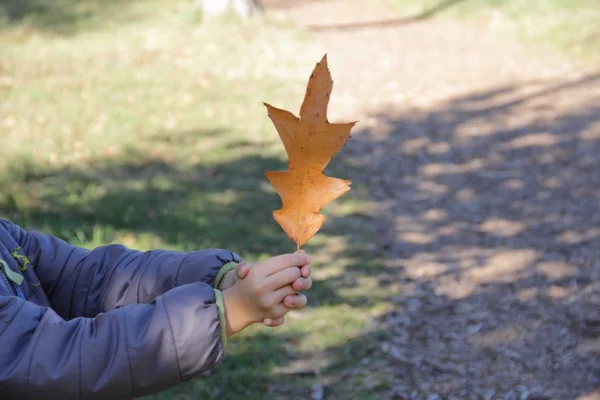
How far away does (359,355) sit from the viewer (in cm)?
364

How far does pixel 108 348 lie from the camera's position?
1.76 meters

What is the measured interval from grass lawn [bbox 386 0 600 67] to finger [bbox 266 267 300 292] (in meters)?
8.73

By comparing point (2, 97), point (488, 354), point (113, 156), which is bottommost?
point (488, 354)

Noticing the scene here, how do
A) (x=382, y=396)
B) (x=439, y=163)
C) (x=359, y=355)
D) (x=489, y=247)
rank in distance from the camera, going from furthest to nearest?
(x=439, y=163) < (x=489, y=247) < (x=359, y=355) < (x=382, y=396)

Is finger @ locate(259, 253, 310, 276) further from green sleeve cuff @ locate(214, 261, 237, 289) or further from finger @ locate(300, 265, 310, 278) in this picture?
green sleeve cuff @ locate(214, 261, 237, 289)

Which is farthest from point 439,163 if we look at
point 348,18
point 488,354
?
point 348,18

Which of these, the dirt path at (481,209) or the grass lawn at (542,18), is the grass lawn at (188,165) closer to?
the dirt path at (481,209)

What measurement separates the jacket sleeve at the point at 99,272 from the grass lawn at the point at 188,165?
111 cm

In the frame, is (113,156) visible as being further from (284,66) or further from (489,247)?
(284,66)

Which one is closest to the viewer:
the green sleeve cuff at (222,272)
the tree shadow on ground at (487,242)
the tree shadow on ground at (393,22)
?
the green sleeve cuff at (222,272)

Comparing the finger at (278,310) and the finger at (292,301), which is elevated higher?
the finger at (292,301)

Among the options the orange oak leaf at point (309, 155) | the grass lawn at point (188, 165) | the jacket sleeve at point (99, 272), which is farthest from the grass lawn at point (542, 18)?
the orange oak leaf at point (309, 155)

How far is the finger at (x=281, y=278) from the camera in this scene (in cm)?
176

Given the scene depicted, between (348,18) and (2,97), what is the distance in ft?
25.6
